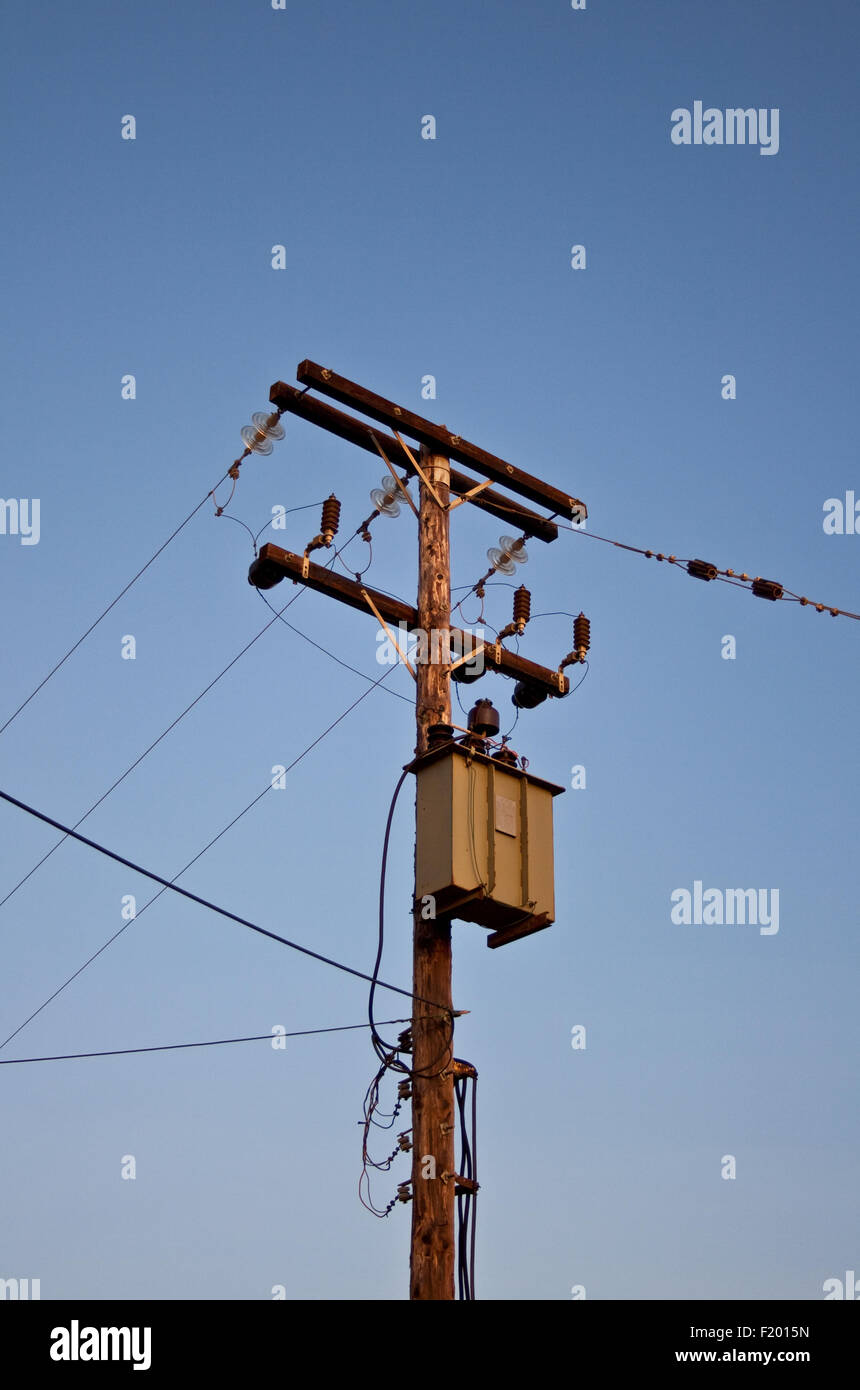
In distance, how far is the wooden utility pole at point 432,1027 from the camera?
408 inches

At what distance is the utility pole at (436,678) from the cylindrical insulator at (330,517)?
1 cm

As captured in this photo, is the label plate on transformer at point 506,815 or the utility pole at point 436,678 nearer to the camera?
the utility pole at point 436,678

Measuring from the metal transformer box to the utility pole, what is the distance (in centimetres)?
2

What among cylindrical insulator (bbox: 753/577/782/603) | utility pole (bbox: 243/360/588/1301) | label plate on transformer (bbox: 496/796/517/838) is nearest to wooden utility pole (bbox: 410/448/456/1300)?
utility pole (bbox: 243/360/588/1301)

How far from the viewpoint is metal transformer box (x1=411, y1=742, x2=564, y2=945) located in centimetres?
1134

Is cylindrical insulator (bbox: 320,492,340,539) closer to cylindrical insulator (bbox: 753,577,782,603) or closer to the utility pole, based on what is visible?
the utility pole

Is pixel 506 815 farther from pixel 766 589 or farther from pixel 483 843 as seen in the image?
pixel 766 589

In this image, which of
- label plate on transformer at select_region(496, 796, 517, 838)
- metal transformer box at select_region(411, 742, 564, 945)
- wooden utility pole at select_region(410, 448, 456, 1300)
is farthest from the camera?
label plate on transformer at select_region(496, 796, 517, 838)

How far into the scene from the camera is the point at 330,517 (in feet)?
41.9

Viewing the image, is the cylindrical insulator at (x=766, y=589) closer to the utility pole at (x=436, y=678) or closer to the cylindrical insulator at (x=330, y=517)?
the utility pole at (x=436, y=678)

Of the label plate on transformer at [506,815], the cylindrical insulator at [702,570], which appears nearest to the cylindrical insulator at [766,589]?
the cylindrical insulator at [702,570]

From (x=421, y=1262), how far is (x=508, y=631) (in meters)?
4.79

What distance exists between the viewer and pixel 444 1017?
11.0 m

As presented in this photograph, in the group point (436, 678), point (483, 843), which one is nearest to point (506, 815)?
point (483, 843)
